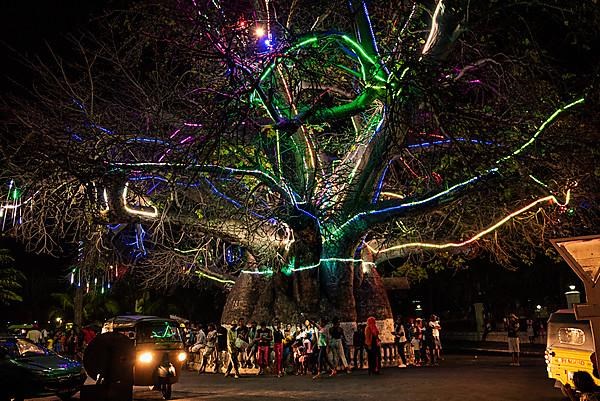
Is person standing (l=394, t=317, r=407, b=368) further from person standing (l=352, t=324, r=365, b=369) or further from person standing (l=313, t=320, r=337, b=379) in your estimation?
person standing (l=313, t=320, r=337, b=379)

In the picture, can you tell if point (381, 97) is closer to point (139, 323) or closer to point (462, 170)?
point (462, 170)

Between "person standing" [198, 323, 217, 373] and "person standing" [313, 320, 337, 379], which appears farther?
"person standing" [198, 323, 217, 373]

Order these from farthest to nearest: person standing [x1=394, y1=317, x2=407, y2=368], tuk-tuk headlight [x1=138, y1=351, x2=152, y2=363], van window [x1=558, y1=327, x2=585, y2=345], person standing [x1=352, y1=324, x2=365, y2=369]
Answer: person standing [x1=394, y1=317, x2=407, y2=368] < person standing [x1=352, y1=324, x2=365, y2=369] < tuk-tuk headlight [x1=138, y1=351, x2=152, y2=363] < van window [x1=558, y1=327, x2=585, y2=345]

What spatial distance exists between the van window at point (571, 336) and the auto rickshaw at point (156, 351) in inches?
332

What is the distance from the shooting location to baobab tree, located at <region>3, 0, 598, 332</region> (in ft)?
53.4

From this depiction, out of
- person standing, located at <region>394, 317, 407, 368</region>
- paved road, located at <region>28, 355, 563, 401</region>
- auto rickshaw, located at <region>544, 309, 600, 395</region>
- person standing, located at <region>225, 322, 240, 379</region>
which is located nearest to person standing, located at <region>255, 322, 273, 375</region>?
person standing, located at <region>225, 322, 240, 379</region>

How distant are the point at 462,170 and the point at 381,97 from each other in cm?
397

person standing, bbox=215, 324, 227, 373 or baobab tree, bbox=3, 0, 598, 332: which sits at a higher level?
baobab tree, bbox=3, 0, 598, 332

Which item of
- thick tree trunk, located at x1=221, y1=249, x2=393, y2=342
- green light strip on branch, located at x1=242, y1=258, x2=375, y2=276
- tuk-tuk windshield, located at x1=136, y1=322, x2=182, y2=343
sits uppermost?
green light strip on branch, located at x1=242, y1=258, x2=375, y2=276

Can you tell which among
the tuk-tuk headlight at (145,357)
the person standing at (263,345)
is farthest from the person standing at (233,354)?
the tuk-tuk headlight at (145,357)

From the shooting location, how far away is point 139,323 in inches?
624

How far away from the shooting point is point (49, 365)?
1415 cm

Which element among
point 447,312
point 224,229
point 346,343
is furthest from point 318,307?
point 447,312

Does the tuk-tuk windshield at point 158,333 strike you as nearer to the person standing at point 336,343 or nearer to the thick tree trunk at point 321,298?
the person standing at point 336,343
